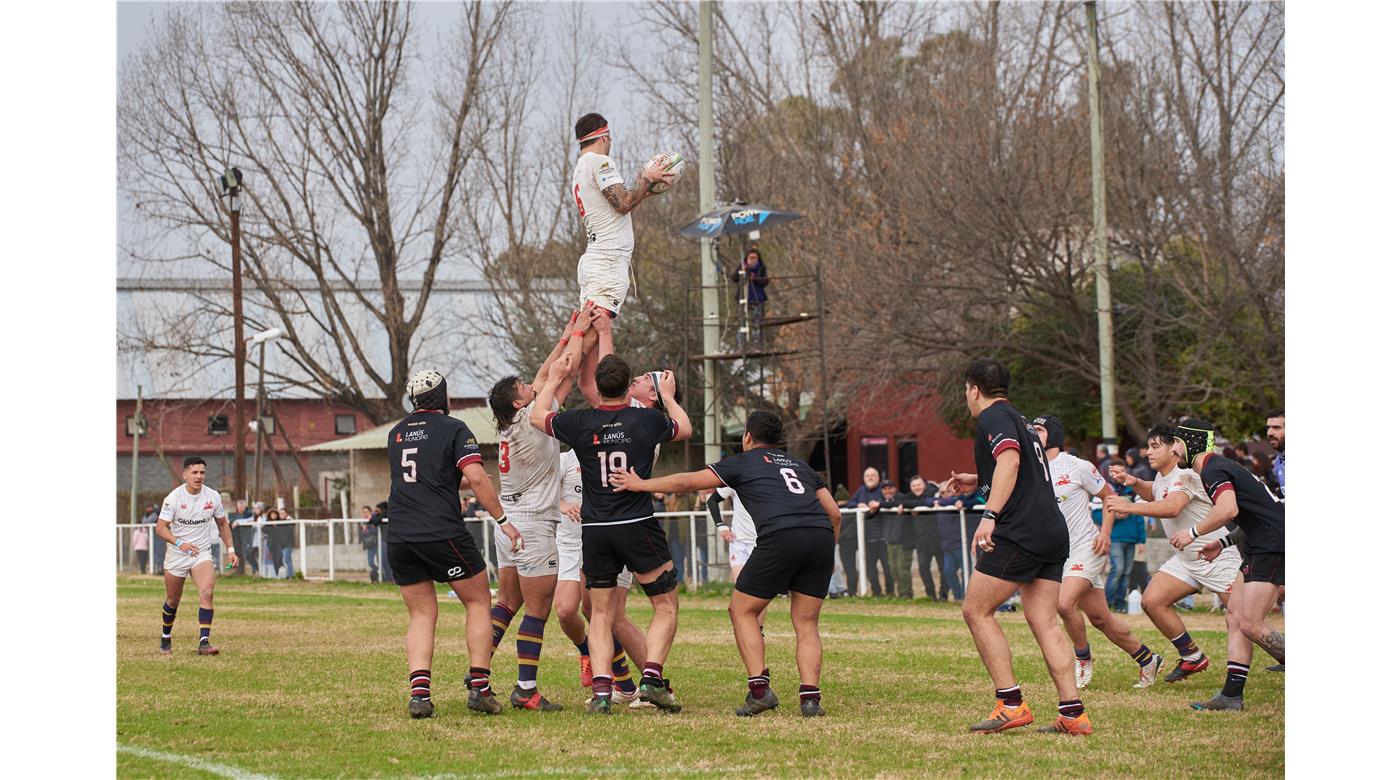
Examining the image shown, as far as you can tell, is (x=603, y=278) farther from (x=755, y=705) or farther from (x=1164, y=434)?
(x=1164, y=434)

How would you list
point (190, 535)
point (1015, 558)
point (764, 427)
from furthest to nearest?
point (190, 535), point (764, 427), point (1015, 558)

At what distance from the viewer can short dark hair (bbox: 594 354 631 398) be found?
33.5 feet

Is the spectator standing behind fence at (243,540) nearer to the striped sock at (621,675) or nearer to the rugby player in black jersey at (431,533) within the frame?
the striped sock at (621,675)

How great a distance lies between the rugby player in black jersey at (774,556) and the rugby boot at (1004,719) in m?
1.27

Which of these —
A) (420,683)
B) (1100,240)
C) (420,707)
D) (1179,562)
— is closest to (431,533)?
(420,683)

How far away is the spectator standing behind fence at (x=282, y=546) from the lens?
33.3 meters

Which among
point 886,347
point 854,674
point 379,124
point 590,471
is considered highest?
point 379,124

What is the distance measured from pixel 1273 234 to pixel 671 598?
1704 centimetres

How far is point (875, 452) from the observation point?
142 ft

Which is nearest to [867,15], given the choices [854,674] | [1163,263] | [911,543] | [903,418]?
[903,418]

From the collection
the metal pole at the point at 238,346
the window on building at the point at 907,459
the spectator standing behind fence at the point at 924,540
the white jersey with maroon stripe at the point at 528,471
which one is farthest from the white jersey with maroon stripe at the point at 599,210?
the window on building at the point at 907,459

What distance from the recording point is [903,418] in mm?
36281

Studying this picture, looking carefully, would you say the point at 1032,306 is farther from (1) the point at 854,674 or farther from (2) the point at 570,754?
(2) the point at 570,754

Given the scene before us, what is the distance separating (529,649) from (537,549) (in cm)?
73
